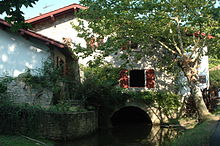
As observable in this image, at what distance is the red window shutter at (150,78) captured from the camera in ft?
60.5

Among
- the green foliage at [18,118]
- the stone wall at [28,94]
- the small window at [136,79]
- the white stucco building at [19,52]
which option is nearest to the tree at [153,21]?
the white stucco building at [19,52]

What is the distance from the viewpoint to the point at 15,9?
252 inches

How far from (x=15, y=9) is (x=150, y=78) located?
13269 millimetres

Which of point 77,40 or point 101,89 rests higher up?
point 77,40

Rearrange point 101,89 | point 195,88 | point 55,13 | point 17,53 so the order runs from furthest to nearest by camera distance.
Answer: point 55,13 < point 101,89 < point 17,53 < point 195,88

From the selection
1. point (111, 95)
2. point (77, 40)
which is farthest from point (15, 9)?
point (77, 40)

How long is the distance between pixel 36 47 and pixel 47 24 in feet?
20.1

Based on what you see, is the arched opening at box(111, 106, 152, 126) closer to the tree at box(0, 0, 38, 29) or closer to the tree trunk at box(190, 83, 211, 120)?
the tree trunk at box(190, 83, 211, 120)

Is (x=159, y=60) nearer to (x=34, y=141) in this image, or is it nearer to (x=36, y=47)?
(x=36, y=47)

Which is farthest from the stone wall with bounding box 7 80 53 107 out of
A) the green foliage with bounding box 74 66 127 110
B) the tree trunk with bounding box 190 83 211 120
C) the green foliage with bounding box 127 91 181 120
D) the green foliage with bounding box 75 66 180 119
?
the tree trunk with bounding box 190 83 211 120

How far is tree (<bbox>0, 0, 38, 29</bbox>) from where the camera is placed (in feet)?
20.2

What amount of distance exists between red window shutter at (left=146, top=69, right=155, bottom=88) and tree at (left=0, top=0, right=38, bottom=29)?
42.1 feet

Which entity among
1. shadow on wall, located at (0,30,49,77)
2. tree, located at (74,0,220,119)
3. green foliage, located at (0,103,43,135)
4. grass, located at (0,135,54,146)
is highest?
tree, located at (74,0,220,119)

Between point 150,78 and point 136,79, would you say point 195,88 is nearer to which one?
point 150,78
